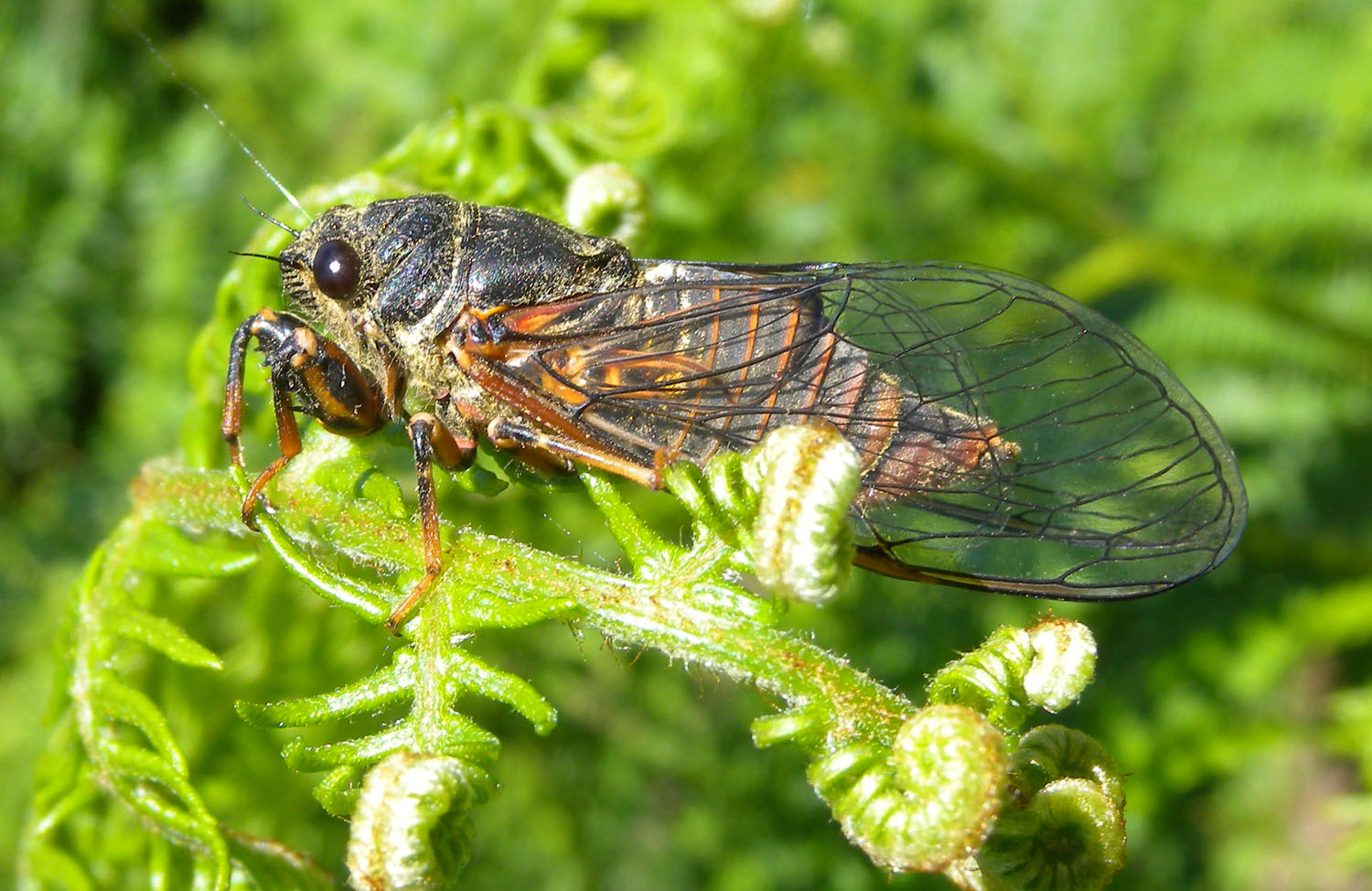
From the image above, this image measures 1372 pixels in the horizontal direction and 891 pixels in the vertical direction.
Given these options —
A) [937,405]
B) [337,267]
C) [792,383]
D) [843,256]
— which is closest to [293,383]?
[337,267]

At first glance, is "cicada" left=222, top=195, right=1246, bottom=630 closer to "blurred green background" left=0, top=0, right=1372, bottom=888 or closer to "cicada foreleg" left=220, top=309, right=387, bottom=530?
"cicada foreleg" left=220, top=309, right=387, bottom=530

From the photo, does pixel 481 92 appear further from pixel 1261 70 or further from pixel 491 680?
pixel 491 680

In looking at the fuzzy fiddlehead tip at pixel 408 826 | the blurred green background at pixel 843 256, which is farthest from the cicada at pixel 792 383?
the blurred green background at pixel 843 256

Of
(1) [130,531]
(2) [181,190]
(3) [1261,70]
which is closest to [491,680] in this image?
(1) [130,531]

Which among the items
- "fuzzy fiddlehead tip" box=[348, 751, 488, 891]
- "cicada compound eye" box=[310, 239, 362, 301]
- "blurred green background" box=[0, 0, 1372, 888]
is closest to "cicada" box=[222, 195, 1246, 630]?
"cicada compound eye" box=[310, 239, 362, 301]

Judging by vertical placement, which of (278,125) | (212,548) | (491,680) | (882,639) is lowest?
(491,680)

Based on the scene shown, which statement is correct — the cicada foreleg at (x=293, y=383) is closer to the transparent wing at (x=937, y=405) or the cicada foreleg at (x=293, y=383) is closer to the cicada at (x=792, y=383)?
the cicada at (x=792, y=383)
